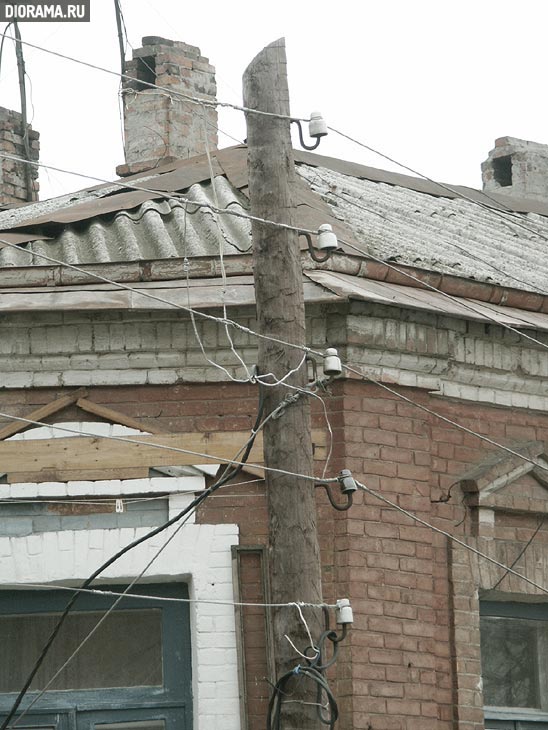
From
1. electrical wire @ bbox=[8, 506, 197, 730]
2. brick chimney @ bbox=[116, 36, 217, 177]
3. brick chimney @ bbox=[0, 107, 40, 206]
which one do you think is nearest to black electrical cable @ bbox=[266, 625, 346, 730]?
electrical wire @ bbox=[8, 506, 197, 730]

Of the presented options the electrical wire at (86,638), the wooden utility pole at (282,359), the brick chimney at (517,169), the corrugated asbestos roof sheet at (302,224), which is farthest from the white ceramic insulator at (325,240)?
the brick chimney at (517,169)

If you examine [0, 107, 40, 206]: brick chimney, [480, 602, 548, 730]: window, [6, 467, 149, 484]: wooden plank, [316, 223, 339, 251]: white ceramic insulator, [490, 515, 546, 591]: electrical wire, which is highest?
[0, 107, 40, 206]: brick chimney

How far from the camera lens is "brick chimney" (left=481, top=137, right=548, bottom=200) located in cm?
1412

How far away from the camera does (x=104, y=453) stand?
811cm

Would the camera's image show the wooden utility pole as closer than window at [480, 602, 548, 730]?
Yes

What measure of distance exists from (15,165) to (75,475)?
8274 mm

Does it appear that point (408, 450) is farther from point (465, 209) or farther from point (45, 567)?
point (465, 209)

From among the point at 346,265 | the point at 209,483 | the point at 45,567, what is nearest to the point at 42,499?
the point at 45,567

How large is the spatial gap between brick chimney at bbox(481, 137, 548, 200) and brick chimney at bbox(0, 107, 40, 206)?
15.3ft

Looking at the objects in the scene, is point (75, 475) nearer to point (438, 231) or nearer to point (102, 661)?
point (102, 661)

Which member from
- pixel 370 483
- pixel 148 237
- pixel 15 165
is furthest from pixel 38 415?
pixel 15 165

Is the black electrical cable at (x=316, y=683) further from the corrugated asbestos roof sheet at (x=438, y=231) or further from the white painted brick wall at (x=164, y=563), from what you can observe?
the corrugated asbestos roof sheet at (x=438, y=231)

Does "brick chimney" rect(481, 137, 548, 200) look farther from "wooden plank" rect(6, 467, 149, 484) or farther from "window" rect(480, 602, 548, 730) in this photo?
"wooden plank" rect(6, 467, 149, 484)

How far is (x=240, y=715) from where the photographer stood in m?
7.70
